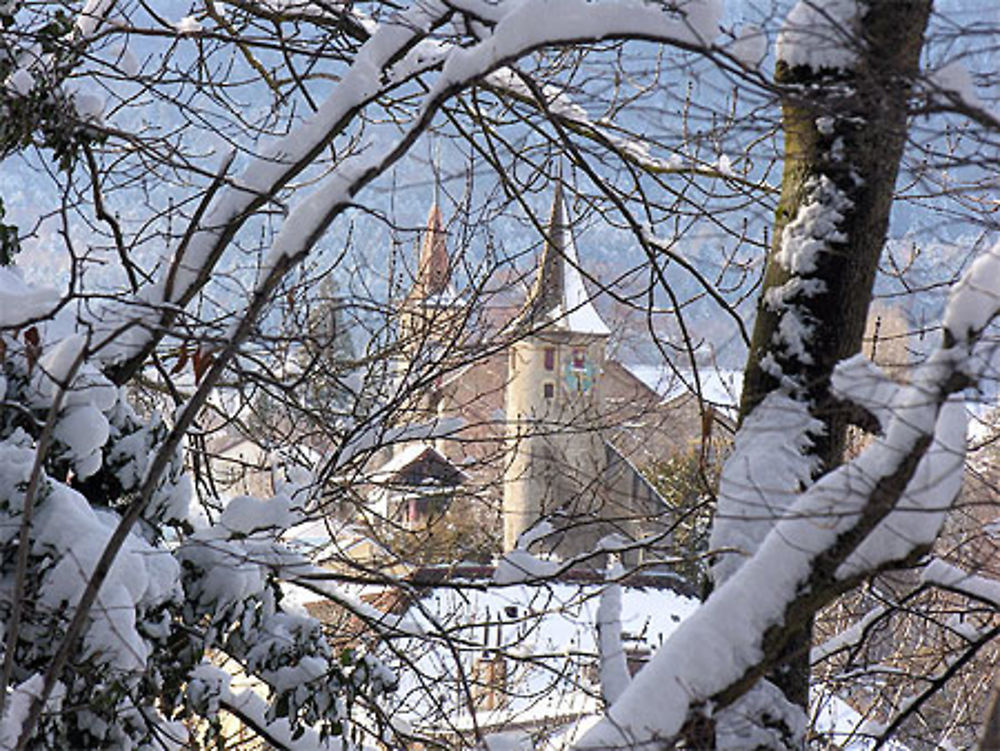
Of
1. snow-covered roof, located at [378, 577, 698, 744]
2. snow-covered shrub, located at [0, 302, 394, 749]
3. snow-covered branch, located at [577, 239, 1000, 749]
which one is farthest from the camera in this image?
snow-covered roof, located at [378, 577, 698, 744]

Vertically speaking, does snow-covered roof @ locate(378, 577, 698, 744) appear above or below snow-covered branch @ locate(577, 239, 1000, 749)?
above

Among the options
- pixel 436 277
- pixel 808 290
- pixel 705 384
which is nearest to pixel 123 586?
pixel 808 290

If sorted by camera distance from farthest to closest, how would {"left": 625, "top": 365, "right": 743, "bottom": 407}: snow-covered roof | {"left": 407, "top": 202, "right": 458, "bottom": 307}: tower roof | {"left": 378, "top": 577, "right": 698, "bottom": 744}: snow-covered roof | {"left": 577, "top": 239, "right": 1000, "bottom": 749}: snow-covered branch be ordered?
{"left": 378, "top": 577, "right": 698, "bottom": 744}: snow-covered roof, {"left": 407, "top": 202, "right": 458, "bottom": 307}: tower roof, {"left": 625, "top": 365, "right": 743, "bottom": 407}: snow-covered roof, {"left": 577, "top": 239, "right": 1000, "bottom": 749}: snow-covered branch

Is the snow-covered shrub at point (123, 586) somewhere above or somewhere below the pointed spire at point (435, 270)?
below

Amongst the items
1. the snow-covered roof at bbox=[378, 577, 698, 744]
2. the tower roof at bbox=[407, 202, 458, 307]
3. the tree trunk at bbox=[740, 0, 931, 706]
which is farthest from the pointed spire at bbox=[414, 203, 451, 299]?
the tree trunk at bbox=[740, 0, 931, 706]

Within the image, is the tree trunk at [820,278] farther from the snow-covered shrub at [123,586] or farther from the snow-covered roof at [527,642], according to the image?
the snow-covered roof at [527,642]

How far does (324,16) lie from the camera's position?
4.77m

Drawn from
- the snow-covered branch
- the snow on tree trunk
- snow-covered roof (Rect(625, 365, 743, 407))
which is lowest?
the snow-covered branch

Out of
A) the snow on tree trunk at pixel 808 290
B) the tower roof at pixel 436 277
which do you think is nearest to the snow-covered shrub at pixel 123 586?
the snow on tree trunk at pixel 808 290

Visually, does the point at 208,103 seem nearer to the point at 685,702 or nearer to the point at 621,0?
the point at 621,0

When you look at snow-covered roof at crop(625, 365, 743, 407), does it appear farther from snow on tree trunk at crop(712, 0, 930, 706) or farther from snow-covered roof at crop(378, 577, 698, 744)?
snow-covered roof at crop(378, 577, 698, 744)

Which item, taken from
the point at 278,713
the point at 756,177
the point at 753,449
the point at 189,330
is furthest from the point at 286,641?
the point at 756,177

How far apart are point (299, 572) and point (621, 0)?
208cm

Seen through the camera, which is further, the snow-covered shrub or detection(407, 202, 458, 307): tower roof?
detection(407, 202, 458, 307): tower roof
